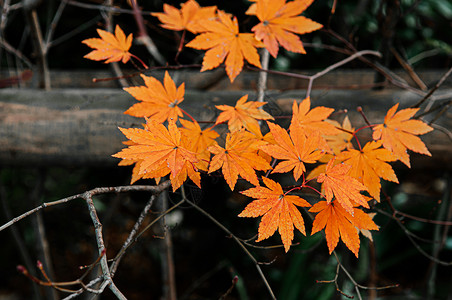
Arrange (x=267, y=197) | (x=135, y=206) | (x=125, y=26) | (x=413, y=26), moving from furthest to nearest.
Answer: (x=135, y=206), (x=413, y=26), (x=125, y=26), (x=267, y=197)

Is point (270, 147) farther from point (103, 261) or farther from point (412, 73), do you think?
point (412, 73)

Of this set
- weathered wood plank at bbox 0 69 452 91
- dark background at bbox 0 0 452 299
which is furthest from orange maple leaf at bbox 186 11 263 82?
dark background at bbox 0 0 452 299

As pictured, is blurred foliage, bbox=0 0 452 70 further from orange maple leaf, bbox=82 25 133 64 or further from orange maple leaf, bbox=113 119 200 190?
orange maple leaf, bbox=113 119 200 190

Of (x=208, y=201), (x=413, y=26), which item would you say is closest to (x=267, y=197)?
(x=208, y=201)

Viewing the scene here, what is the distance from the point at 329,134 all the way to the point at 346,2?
1268 mm

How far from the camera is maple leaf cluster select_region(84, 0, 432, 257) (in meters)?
0.48

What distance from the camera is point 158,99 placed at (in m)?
0.61

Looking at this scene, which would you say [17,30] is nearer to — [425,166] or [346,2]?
[346,2]

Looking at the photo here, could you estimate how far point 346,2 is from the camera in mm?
1611

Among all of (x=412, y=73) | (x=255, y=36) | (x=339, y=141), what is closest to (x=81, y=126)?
(x=255, y=36)

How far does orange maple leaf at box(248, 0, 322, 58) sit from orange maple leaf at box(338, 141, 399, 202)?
0.21 metres

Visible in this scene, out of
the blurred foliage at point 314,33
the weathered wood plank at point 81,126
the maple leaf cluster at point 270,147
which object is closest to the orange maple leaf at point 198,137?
the maple leaf cluster at point 270,147

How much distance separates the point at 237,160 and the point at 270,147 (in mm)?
49

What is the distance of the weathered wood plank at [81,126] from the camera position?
81 cm
